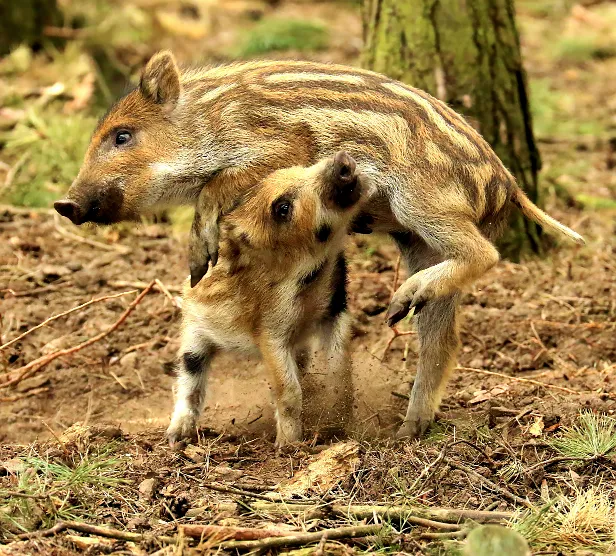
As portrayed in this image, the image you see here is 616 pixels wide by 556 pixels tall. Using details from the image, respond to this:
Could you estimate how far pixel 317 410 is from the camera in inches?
233

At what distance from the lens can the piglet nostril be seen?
5.36m

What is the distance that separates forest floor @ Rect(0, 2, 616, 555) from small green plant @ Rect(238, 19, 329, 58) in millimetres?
3161

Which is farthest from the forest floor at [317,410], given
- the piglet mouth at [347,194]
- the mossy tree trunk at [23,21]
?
the mossy tree trunk at [23,21]

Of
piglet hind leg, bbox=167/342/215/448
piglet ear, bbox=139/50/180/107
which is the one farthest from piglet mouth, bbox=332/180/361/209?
piglet hind leg, bbox=167/342/215/448

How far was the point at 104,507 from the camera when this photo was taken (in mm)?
4457

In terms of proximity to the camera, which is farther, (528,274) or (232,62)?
(528,274)

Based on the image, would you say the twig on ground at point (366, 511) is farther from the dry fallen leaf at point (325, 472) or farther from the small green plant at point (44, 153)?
the small green plant at point (44, 153)

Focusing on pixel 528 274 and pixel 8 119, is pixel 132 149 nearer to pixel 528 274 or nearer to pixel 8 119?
pixel 528 274

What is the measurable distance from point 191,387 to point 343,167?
1.76 meters

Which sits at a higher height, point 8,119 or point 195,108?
point 195,108

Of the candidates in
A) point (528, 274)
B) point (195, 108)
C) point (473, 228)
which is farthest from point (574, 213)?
point (195, 108)

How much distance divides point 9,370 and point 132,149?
6.32ft

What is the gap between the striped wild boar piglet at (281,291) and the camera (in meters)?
5.33

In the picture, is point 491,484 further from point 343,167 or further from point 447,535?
point 343,167
